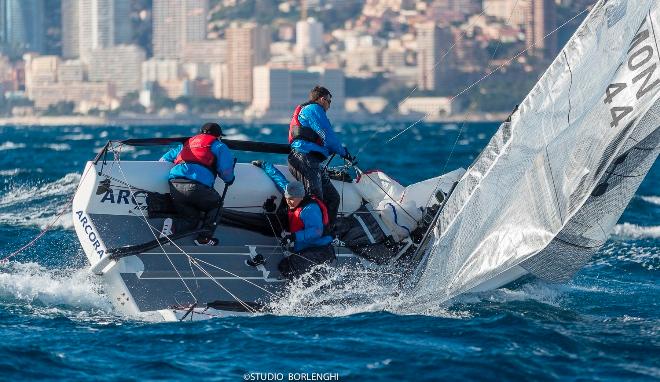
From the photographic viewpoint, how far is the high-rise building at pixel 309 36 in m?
117

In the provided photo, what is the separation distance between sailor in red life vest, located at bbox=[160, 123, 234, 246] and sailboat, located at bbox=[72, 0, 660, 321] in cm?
12

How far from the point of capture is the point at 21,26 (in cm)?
12425

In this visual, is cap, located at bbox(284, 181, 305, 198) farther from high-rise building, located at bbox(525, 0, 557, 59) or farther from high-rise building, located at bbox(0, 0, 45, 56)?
high-rise building, located at bbox(0, 0, 45, 56)

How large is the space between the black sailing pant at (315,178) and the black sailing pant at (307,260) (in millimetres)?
422

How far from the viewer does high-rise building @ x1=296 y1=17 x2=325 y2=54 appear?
117 metres

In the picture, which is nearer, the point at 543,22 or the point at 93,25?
the point at 543,22

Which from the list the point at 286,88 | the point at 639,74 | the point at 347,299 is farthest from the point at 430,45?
the point at 639,74

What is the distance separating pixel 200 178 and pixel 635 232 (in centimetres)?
549

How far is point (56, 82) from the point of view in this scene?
106250mm

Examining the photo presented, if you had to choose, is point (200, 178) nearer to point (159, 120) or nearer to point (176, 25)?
point (159, 120)

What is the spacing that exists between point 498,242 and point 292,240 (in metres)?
1.26

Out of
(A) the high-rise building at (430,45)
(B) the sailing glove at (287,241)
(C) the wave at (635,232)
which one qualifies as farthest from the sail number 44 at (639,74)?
(A) the high-rise building at (430,45)

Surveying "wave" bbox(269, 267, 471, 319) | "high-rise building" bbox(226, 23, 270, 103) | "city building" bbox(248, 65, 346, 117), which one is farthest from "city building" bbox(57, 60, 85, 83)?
"wave" bbox(269, 267, 471, 319)

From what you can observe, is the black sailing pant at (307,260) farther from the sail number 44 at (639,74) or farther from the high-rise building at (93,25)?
the high-rise building at (93,25)
